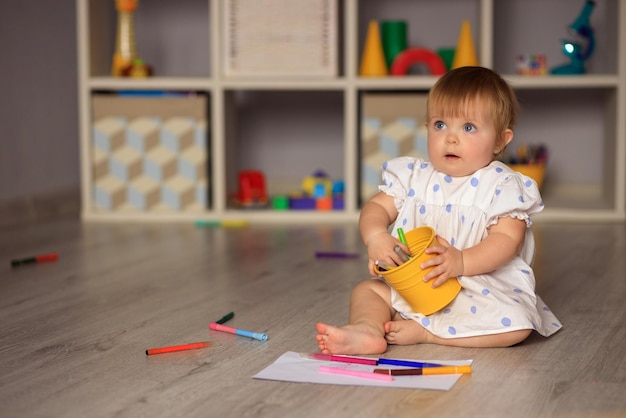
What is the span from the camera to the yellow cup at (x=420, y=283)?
1146mm

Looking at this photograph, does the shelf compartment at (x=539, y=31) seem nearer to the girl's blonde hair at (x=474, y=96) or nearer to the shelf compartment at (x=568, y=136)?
the shelf compartment at (x=568, y=136)

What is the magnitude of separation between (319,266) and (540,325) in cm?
67

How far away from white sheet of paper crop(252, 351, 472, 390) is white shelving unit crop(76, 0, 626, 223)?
1430 mm

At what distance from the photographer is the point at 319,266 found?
1824 mm

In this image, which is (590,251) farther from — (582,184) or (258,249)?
(582,184)

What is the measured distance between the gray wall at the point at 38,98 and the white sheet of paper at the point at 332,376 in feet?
5.46

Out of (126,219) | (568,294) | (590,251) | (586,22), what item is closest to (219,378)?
(568,294)

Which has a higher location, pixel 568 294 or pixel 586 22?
pixel 586 22

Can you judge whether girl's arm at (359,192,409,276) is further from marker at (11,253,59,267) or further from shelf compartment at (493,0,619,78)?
shelf compartment at (493,0,619,78)

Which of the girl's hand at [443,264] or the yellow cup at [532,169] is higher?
the yellow cup at [532,169]

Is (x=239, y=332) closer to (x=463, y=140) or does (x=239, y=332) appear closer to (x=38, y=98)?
(x=463, y=140)

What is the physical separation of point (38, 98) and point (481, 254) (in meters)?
1.90

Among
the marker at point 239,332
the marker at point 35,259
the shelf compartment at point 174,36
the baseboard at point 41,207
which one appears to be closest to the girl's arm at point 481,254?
the marker at point 239,332

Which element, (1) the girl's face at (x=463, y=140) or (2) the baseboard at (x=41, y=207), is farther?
(2) the baseboard at (x=41, y=207)
